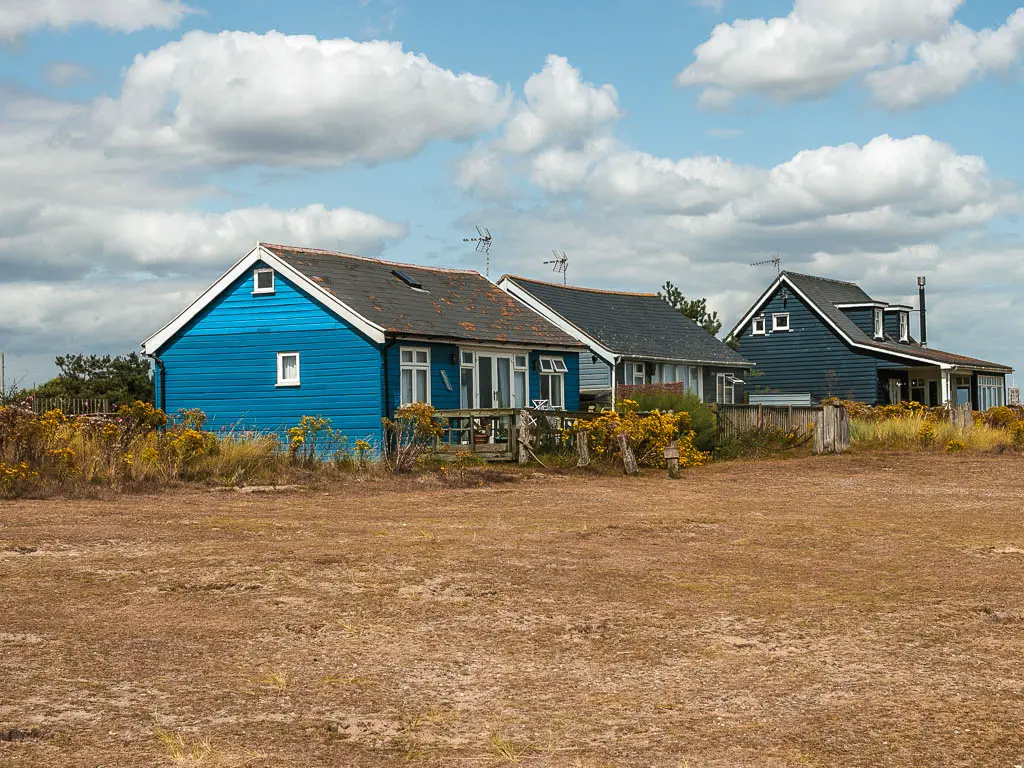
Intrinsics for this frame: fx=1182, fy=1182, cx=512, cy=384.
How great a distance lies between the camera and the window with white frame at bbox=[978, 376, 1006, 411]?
5816cm

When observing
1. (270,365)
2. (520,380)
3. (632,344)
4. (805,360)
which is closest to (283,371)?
(270,365)

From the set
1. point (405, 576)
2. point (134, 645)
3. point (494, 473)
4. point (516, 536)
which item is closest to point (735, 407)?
point (494, 473)

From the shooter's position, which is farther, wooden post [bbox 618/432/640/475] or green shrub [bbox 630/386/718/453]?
green shrub [bbox 630/386/718/453]

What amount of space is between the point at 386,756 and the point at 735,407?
26474 mm

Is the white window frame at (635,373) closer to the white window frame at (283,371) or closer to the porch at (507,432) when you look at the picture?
the porch at (507,432)

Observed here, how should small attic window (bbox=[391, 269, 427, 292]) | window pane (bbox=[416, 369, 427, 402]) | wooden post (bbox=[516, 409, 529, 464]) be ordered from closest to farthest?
1. wooden post (bbox=[516, 409, 529, 464])
2. window pane (bbox=[416, 369, 427, 402])
3. small attic window (bbox=[391, 269, 427, 292])

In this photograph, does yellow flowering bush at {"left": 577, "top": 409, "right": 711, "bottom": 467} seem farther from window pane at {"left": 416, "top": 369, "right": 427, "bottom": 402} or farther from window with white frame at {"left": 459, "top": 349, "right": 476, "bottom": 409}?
window with white frame at {"left": 459, "top": 349, "right": 476, "bottom": 409}

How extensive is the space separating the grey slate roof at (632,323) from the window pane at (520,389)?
6621 mm

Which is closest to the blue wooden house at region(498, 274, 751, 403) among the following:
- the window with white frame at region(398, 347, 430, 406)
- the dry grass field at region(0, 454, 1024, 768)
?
the window with white frame at region(398, 347, 430, 406)

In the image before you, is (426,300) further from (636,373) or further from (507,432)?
(636,373)

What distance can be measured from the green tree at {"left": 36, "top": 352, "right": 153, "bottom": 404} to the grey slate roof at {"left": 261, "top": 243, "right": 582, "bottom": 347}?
45.2ft

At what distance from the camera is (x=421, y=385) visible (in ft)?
95.5

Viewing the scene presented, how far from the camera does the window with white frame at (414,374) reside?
93.1 feet

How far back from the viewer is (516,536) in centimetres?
1411
